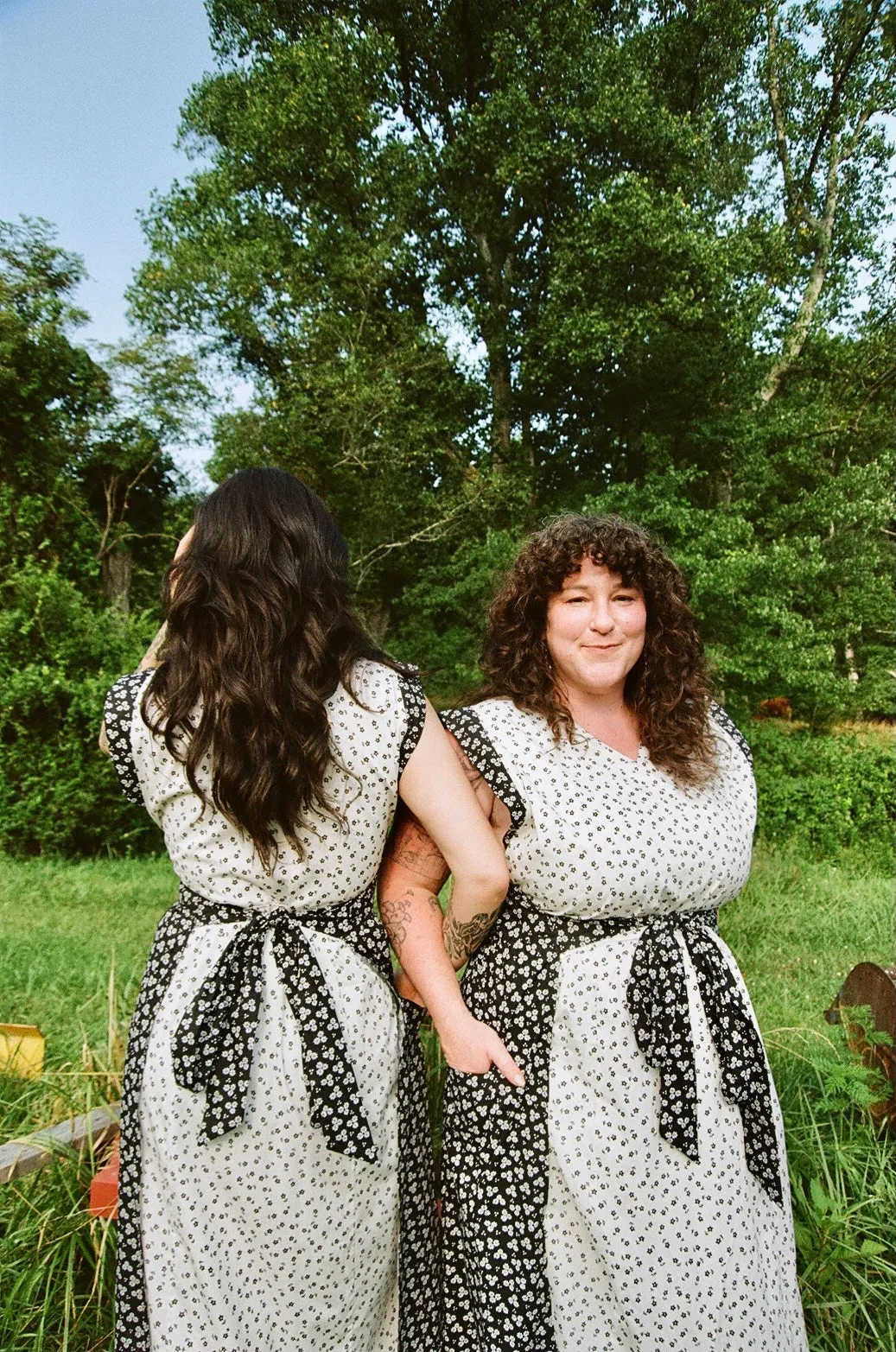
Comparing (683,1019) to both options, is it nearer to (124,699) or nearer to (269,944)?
(269,944)

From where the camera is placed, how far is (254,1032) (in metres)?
1.49

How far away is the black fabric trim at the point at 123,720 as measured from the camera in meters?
1.55

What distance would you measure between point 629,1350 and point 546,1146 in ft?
1.25

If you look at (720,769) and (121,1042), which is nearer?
(720,769)

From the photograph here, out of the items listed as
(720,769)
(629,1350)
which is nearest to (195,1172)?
(629,1350)

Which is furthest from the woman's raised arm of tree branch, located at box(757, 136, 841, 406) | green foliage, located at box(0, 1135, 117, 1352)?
tree branch, located at box(757, 136, 841, 406)

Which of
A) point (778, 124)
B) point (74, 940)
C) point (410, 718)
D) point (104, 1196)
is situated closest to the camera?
point (410, 718)

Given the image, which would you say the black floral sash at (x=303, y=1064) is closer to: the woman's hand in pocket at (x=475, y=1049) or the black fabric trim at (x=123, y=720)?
the woman's hand in pocket at (x=475, y=1049)

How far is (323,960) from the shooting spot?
5.11ft

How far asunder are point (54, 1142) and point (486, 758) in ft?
4.96

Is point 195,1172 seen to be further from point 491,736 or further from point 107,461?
point 107,461

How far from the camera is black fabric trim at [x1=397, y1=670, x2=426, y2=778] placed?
155 centimetres

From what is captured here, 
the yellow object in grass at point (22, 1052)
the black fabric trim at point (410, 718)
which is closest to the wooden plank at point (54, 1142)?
the yellow object in grass at point (22, 1052)

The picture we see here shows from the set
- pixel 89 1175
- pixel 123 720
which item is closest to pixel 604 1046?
pixel 123 720
